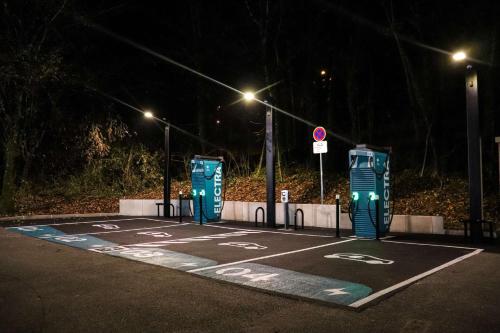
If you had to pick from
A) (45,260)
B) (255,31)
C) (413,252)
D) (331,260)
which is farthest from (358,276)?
(255,31)

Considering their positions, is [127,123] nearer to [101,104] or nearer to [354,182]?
[101,104]

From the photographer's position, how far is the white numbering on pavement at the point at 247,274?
641cm

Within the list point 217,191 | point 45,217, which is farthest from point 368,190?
point 45,217

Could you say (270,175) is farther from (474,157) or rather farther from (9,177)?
(9,177)

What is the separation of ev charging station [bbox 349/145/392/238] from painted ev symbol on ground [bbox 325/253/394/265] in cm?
252

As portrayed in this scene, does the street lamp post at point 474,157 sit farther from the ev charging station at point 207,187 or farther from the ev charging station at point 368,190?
the ev charging station at point 207,187

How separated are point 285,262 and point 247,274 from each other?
1.22 meters

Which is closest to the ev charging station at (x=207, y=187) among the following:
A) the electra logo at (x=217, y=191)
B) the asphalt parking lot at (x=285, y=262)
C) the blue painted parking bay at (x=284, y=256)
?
the electra logo at (x=217, y=191)

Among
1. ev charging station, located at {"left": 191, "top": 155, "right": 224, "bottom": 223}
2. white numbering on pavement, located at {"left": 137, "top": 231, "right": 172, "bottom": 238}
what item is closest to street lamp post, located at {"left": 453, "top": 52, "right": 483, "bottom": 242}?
white numbering on pavement, located at {"left": 137, "top": 231, "right": 172, "bottom": 238}

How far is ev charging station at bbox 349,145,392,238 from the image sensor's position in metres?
10.8

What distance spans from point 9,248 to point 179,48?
1616 cm

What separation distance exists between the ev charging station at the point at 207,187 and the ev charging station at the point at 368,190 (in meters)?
5.63

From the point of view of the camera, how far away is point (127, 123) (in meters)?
24.6

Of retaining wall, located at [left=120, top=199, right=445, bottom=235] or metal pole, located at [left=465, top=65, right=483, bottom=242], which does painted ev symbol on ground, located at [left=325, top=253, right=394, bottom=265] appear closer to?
metal pole, located at [left=465, top=65, right=483, bottom=242]
